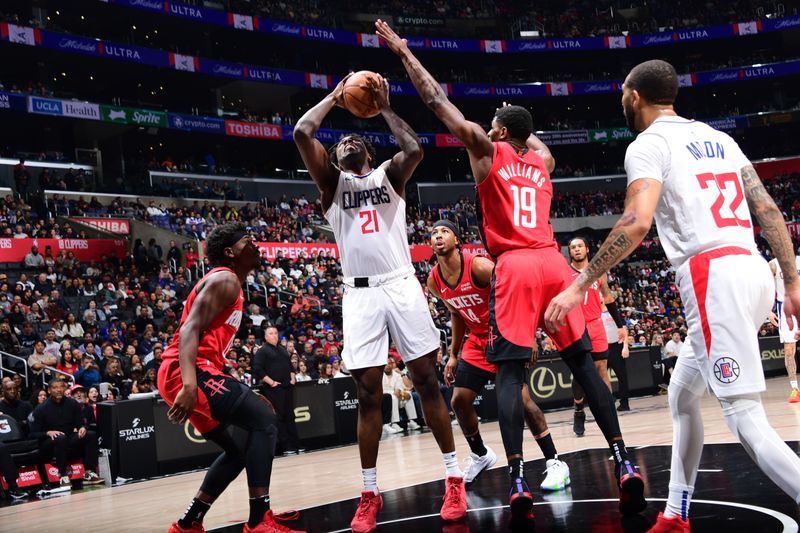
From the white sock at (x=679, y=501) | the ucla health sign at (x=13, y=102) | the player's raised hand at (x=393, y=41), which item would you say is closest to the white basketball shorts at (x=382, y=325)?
the player's raised hand at (x=393, y=41)

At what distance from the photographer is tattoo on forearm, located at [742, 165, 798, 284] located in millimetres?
3141

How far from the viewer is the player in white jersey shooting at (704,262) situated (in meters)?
3.11

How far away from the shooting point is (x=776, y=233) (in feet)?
10.6

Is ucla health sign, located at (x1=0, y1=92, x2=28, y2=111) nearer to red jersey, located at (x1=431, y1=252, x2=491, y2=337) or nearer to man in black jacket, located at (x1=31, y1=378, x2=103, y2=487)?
man in black jacket, located at (x1=31, y1=378, x2=103, y2=487)

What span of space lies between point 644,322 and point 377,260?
21.7 m

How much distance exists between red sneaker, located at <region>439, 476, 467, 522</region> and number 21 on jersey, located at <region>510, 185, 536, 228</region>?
62.7 inches

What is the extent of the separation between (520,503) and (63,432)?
801 centimetres

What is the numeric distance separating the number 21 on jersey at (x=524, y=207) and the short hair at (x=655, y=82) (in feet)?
3.94

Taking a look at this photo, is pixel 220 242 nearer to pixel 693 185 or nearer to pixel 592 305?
pixel 693 185

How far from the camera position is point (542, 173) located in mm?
4867

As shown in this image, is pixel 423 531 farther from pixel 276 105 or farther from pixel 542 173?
pixel 276 105

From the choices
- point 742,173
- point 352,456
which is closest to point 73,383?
point 352,456

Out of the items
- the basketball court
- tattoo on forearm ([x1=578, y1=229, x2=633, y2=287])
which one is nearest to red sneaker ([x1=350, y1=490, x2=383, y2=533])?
the basketball court

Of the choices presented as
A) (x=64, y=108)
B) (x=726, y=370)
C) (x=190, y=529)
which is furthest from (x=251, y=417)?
(x=64, y=108)
